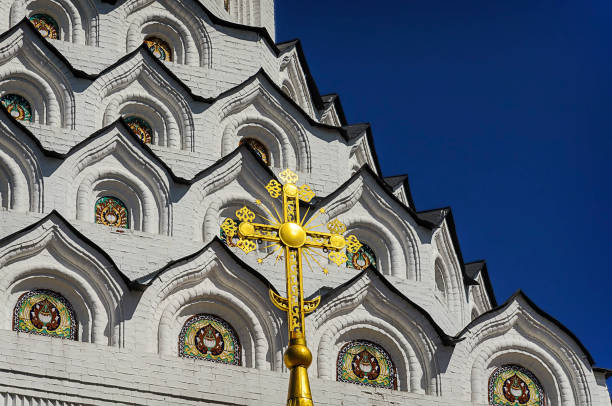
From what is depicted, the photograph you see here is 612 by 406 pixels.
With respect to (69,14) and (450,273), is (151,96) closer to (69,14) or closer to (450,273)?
(69,14)

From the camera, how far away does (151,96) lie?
20391mm

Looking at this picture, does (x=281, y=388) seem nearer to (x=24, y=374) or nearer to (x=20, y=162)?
(x=24, y=374)

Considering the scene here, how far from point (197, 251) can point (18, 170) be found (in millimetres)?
2300

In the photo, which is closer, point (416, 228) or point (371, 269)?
point (371, 269)

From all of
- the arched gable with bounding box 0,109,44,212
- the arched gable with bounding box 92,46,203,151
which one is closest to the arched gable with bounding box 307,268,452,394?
the arched gable with bounding box 92,46,203,151

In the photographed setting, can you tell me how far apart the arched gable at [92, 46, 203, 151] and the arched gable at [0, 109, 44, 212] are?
1616 mm

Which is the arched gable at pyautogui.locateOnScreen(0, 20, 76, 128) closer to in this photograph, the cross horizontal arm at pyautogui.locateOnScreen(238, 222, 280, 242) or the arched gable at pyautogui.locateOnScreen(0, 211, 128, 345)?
the arched gable at pyautogui.locateOnScreen(0, 211, 128, 345)

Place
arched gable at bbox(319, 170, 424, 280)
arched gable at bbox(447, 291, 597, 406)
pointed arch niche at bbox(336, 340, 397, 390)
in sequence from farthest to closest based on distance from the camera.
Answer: arched gable at bbox(319, 170, 424, 280)
arched gable at bbox(447, 291, 597, 406)
pointed arch niche at bbox(336, 340, 397, 390)

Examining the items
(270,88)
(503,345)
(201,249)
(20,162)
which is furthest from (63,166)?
(503,345)

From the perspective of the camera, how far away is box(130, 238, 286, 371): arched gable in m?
17.8

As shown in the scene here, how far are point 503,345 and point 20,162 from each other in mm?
6045

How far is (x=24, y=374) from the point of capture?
16.7 metres

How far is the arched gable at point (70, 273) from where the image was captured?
56.9 ft

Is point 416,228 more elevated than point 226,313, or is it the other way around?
point 416,228
